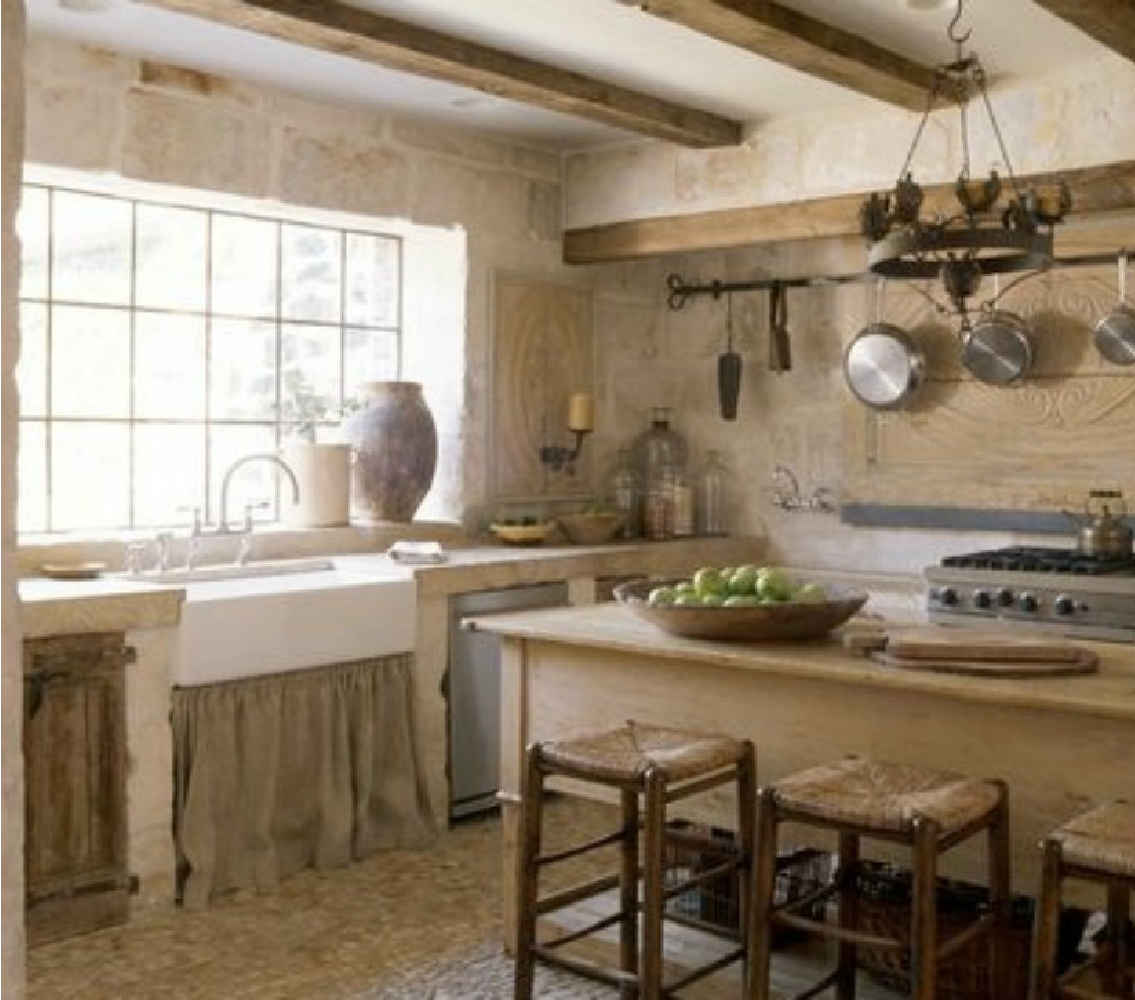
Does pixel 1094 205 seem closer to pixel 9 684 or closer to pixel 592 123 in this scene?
pixel 592 123

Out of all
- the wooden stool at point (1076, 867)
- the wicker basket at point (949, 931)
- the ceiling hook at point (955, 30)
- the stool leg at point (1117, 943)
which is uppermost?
the ceiling hook at point (955, 30)

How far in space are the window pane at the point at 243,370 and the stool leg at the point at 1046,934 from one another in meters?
3.58

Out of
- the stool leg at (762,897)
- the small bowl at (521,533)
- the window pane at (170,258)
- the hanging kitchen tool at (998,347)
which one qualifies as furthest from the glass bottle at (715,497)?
the stool leg at (762,897)

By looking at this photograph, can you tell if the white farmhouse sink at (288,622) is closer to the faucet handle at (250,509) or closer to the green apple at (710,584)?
the faucet handle at (250,509)

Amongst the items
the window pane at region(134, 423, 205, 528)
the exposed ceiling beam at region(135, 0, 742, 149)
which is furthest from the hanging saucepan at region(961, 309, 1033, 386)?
the window pane at region(134, 423, 205, 528)

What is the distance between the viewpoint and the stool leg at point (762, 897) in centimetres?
277

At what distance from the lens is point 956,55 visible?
435cm

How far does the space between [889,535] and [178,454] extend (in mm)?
2828

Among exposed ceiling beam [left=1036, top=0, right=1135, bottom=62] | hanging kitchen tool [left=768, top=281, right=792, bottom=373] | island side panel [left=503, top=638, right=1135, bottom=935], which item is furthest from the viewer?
hanging kitchen tool [left=768, top=281, right=792, bottom=373]

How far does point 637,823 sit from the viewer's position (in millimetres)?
3299

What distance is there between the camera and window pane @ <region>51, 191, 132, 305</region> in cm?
470

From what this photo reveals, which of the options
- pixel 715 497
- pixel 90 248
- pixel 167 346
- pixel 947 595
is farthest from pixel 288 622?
pixel 715 497

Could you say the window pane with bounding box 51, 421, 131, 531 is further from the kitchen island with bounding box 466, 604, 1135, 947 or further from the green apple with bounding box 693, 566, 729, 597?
the green apple with bounding box 693, 566, 729, 597

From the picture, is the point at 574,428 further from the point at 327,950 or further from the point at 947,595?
the point at 327,950
